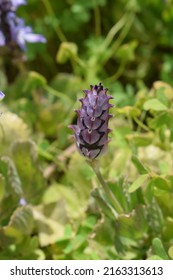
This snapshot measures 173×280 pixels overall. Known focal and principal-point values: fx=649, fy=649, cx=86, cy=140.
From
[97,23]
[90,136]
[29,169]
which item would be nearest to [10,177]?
[29,169]

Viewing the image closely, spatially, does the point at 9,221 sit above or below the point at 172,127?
below

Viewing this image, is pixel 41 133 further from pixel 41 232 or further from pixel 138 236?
pixel 138 236

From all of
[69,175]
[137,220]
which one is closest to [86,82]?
[69,175]

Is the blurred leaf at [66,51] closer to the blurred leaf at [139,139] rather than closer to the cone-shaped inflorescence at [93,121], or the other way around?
the blurred leaf at [139,139]

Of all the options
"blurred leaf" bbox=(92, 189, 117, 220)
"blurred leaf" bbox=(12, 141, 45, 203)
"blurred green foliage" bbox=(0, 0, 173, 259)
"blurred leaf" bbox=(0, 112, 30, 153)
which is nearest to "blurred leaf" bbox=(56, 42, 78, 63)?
"blurred green foliage" bbox=(0, 0, 173, 259)

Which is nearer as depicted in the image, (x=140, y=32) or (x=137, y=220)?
(x=137, y=220)

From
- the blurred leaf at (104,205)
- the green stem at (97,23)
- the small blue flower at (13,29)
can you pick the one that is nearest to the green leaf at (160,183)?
the blurred leaf at (104,205)
